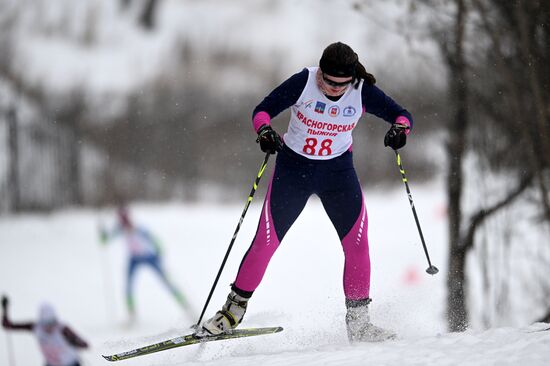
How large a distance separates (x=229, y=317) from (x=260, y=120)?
1.41 meters

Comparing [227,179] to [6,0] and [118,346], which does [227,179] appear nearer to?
[6,0]

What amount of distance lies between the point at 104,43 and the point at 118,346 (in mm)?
19386

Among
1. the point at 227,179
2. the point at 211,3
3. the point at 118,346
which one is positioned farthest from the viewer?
the point at 211,3

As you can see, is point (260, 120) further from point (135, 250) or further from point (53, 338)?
point (135, 250)

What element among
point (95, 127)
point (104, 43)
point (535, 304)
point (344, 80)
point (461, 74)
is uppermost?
point (104, 43)

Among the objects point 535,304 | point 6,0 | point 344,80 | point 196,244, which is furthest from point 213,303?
point 6,0

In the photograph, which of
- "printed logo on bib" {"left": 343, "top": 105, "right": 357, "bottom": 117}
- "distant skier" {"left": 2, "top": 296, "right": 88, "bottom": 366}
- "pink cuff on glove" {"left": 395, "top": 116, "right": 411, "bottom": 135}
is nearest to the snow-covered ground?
"distant skier" {"left": 2, "top": 296, "right": 88, "bottom": 366}

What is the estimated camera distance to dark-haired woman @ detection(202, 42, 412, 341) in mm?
4578

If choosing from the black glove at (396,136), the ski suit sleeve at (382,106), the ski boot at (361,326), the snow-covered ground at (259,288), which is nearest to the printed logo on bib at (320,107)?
the ski suit sleeve at (382,106)

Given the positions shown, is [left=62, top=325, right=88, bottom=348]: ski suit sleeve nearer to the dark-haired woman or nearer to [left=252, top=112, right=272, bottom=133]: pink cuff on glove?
the dark-haired woman

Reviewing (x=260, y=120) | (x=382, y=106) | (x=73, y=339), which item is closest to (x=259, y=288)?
(x=73, y=339)

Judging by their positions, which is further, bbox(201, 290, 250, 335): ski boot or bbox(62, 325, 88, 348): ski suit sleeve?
bbox(62, 325, 88, 348): ski suit sleeve

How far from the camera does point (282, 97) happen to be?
4574 mm

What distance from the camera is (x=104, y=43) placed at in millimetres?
23422
